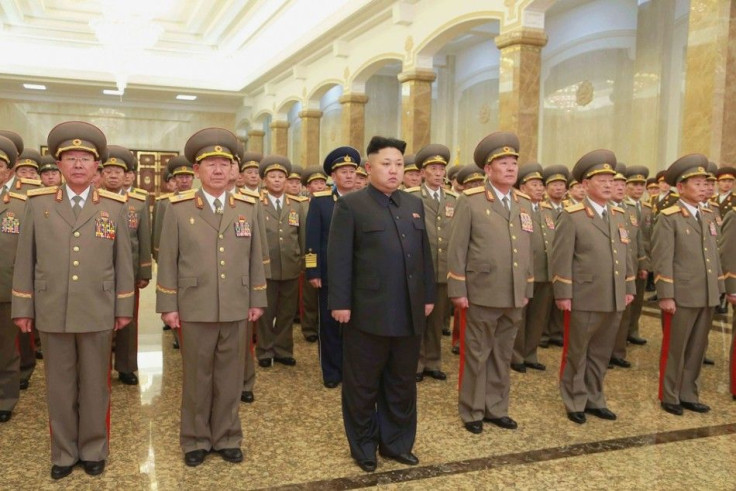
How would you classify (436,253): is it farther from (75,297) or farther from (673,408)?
(75,297)

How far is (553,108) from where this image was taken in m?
11.5

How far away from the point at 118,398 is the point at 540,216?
12.0ft

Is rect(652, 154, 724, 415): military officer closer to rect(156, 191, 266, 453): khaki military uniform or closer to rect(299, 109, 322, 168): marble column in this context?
rect(156, 191, 266, 453): khaki military uniform

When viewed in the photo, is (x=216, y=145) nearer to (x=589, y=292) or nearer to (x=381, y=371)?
(x=381, y=371)

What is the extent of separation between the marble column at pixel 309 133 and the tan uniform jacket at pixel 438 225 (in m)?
9.58

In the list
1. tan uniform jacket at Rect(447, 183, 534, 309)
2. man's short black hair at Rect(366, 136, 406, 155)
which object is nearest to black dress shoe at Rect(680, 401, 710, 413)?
tan uniform jacket at Rect(447, 183, 534, 309)

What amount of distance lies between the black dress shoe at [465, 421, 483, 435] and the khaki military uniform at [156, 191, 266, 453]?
1.32m

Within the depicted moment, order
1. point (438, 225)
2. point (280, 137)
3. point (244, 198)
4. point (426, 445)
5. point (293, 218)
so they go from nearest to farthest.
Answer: point (244, 198) → point (426, 445) → point (438, 225) → point (293, 218) → point (280, 137)

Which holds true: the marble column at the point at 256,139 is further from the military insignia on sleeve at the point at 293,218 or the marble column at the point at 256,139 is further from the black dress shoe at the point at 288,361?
the black dress shoe at the point at 288,361

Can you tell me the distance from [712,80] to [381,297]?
4.56 metres

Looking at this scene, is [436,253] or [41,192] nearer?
[41,192]

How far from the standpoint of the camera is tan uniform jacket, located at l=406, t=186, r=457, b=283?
15.6 feet

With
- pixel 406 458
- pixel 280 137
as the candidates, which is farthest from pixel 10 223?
pixel 280 137

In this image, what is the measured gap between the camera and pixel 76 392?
3.03 meters
